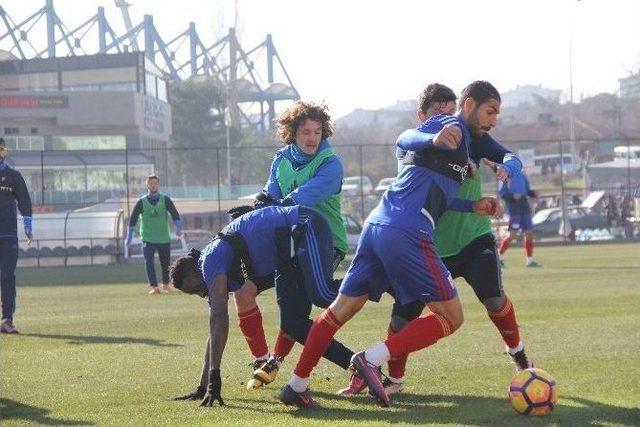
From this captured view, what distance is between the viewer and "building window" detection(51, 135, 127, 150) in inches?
3088

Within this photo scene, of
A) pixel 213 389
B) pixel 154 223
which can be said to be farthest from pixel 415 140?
pixel 154 223

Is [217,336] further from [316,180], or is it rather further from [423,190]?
[423,190]

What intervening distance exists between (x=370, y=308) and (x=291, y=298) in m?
7.62

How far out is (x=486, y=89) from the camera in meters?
7.51

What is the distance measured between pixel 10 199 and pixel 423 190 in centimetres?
739

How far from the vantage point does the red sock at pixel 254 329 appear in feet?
28.6

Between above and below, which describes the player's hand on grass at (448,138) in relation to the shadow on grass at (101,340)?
above

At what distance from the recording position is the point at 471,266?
26.6 feet

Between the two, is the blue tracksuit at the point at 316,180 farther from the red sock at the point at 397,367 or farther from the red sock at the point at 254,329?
the red sock at the point at 397,367

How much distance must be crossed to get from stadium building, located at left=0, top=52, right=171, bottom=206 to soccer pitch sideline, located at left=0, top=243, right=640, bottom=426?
1467 inches

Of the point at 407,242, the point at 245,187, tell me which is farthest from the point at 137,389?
the point at 245,187

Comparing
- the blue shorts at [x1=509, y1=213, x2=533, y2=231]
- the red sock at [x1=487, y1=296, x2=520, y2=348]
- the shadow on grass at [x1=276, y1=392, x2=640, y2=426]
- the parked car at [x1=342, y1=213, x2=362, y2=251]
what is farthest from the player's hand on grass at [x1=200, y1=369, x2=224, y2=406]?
the parked car at [x1=342, y1=213, x2=362, y2=251]

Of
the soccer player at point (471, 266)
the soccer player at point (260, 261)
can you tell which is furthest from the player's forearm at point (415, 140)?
the soccer player at point (260, 261)

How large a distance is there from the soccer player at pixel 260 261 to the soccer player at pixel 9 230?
5.71 metres
